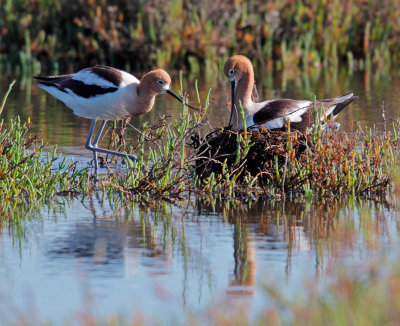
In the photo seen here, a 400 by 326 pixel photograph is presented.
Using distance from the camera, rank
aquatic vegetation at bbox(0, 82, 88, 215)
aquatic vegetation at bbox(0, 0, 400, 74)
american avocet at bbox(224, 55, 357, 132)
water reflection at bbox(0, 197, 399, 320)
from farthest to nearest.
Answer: aquatic vegetation at bbox(0, 0, 400, 74) → american avocet at bbox(224, 55, 357, 132) → aquatic vegetation at bbox(0, 82, 88, 215) → water reflection at bbox(0, 197, 399, 320)

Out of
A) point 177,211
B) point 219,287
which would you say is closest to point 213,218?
point 177,211

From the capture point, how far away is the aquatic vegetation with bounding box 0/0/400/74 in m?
16.9

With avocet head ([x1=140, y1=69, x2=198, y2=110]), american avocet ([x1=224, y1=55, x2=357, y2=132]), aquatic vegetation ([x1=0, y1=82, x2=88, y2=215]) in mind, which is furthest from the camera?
avocet head ([x1=140, y1=69, x2=198, y2=110])

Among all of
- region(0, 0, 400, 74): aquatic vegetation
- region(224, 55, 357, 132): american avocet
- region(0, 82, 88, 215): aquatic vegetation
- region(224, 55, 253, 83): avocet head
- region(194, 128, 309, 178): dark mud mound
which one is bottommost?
region(0, 82, 88, 215): aquatic vegetation

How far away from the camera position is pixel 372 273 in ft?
12.6

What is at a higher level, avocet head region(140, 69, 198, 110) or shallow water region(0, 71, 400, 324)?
avocet head region(140, 69, 198, 110)

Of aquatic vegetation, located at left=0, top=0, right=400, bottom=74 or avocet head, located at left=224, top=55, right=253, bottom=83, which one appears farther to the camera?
aquatic vegetation, located at left=0, top=0, right=400, bottom=74

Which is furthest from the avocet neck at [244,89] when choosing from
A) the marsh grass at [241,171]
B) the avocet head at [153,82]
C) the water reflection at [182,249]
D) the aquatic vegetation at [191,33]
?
the aquatic vegetation at [191,33]

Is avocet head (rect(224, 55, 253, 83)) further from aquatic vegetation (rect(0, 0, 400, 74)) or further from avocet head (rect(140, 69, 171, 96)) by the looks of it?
aquatic vegetation (rect(0, 0, 400, 74))

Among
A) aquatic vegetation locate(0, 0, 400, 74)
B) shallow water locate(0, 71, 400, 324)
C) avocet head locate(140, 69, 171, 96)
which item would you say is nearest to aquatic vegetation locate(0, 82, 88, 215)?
shallow water locate(0, 71, 400, 324)

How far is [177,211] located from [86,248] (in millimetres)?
1289

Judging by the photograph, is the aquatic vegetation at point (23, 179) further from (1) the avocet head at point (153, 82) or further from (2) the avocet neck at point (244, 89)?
(2) the avocet neck at point (244, 89)

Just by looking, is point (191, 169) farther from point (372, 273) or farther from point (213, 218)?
point (372, 273)

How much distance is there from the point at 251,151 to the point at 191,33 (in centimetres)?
980
